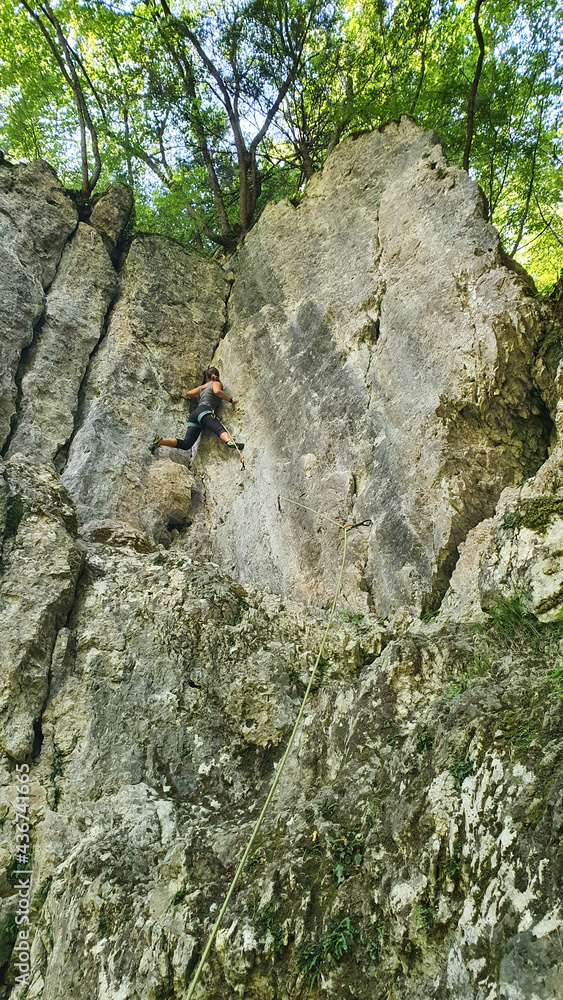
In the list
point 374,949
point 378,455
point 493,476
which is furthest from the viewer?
point 378,455

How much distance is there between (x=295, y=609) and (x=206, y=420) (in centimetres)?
402

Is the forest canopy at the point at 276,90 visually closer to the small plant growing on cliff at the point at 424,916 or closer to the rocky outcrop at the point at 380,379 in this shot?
the rocky outcrop at the point at 380,379

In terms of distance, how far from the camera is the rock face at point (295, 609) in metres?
3.16

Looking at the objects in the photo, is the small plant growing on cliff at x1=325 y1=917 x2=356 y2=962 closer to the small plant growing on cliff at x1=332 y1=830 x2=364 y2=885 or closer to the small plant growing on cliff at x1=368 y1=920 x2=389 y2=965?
the small plant growing on cliff at x1=368 y1=920 x2=389 y2=965

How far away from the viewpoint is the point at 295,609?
5.92 m

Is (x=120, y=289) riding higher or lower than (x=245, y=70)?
lower

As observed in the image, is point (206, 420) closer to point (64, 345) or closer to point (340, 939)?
point (64, 345)

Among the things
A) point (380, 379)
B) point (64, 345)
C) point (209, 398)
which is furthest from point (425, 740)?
point (64, 345)

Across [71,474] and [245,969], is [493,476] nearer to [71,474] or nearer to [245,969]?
[245,969]

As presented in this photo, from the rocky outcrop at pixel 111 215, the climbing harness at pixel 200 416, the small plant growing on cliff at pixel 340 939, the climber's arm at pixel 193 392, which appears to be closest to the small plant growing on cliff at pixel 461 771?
the small plant growing on cliff at pixel 340 939

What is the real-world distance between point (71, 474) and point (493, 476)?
17.8 feet

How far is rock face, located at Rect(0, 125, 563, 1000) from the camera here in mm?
3160

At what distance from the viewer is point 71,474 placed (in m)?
7.86

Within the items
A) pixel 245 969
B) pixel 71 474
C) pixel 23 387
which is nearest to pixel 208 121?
pixel 23 387
